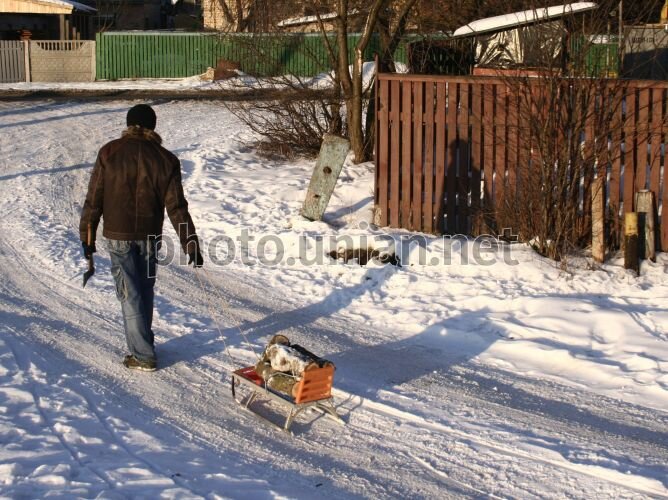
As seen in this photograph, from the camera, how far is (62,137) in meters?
17.2

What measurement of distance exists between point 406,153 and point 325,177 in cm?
97

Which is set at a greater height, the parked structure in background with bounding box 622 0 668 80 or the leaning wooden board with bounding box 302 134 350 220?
the parked structure in background with bounding box 622 0 668 80

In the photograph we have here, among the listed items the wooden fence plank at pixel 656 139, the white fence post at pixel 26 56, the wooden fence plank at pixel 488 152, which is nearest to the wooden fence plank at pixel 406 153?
the wooden fence plank at pixel 488 152

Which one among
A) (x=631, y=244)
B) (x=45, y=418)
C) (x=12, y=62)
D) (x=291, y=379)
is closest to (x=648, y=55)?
(x=631, y=244)

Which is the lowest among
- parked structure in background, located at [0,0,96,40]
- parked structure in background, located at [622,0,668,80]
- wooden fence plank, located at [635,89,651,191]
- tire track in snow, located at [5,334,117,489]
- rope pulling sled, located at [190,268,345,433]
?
tire track in snow, located at [5,334,117,489]

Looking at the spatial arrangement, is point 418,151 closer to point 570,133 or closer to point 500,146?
point 500,146

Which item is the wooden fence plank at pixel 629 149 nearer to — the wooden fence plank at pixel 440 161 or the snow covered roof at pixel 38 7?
the wooden fence plank at pixel 440 161

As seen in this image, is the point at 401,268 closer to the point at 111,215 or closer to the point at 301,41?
the point at 111,215

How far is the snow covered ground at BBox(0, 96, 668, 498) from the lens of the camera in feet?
17.2

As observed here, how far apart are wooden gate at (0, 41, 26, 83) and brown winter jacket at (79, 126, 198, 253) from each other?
92.9 feet

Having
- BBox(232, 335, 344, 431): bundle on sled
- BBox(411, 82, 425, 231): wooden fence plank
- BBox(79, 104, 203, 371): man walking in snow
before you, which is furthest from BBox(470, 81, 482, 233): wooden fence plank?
BBox(232, 335, 344, 431): bundle on sled

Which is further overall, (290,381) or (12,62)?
(12,62)

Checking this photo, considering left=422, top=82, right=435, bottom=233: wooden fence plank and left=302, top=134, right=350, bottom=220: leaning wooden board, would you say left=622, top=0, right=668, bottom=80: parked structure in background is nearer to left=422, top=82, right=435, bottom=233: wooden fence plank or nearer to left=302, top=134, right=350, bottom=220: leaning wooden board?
left=422, top=82, right=435, bottom=233: wooden fence plank

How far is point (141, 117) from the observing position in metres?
6.74
